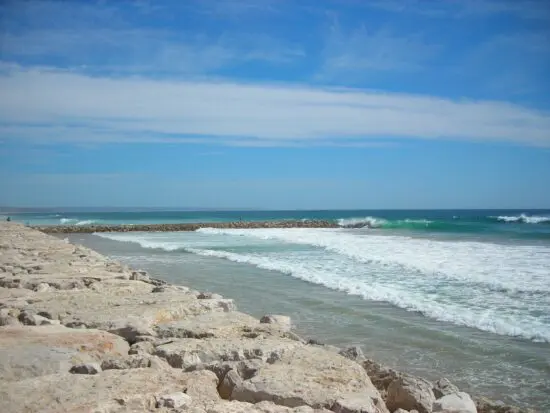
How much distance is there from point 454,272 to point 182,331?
9.00 m

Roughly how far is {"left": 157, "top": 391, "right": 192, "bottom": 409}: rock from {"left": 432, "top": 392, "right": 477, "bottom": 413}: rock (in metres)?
1.66

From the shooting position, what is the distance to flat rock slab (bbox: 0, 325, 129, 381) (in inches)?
145

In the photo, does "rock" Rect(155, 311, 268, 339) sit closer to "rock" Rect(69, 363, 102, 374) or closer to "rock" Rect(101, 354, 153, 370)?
"rock" Rect(101, 354, 153, 370)

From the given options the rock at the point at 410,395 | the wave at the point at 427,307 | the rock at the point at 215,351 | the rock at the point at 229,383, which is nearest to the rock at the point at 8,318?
the rock at the point at 215,351

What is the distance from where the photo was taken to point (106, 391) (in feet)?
10.8

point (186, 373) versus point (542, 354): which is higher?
point (186, 373)

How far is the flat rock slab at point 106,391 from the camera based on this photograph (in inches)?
122

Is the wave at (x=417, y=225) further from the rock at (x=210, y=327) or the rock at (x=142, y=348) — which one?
the rock at (x=142, y=348)

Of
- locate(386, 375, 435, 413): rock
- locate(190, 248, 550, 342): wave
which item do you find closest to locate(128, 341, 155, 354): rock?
locate(386, 375, 435, 413): rock

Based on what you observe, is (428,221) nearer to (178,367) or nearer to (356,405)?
(178,367)

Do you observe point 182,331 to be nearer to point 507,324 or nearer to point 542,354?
point 542,354

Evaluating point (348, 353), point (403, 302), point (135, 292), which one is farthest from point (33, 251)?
point (348, 353)

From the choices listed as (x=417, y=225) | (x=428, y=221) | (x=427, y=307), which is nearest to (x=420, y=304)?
(x=427, y=307)

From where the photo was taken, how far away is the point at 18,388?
330cm
